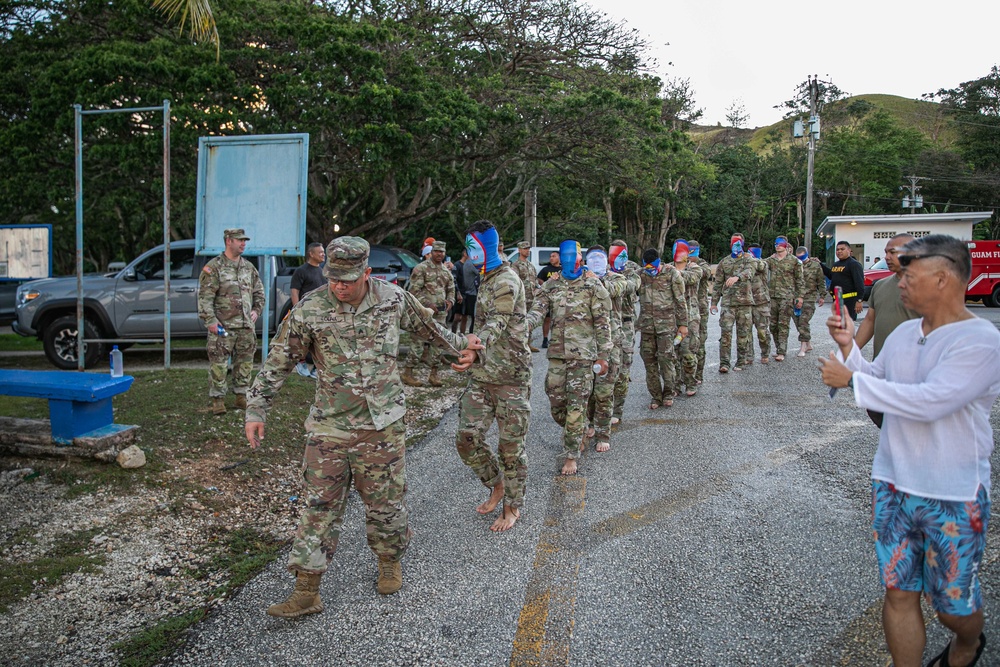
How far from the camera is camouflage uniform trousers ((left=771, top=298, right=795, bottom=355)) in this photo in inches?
475

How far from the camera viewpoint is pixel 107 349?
11.6 metres

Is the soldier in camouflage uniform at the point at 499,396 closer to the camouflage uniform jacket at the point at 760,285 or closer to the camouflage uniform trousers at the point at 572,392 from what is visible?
the camouflage uniform trousers at the point at 572,392

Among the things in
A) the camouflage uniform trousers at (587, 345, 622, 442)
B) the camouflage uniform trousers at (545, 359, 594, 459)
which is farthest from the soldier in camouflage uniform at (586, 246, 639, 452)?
the camouflage uniform trousers at (545, 359, 594, 459)

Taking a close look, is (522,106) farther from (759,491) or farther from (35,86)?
(759,491)

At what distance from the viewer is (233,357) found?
766 centimetres

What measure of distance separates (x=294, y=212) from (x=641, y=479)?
15.9 ft

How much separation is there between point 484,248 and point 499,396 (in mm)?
1063

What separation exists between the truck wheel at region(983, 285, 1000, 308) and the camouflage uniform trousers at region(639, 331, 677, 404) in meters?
19.8

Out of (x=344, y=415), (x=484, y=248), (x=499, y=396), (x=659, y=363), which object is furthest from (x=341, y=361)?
(x=659, y=363)

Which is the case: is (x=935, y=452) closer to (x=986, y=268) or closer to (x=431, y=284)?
(x=431, y=284)

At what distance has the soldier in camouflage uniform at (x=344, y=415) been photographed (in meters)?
3.65

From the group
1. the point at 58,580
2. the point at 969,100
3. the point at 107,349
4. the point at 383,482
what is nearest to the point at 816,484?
the point at 383,482

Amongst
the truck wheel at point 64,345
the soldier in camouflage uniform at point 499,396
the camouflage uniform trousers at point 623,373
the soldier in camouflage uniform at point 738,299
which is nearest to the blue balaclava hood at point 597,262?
the camouflage uniform trousers at point 623,373

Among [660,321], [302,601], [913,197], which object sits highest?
[913,197]
